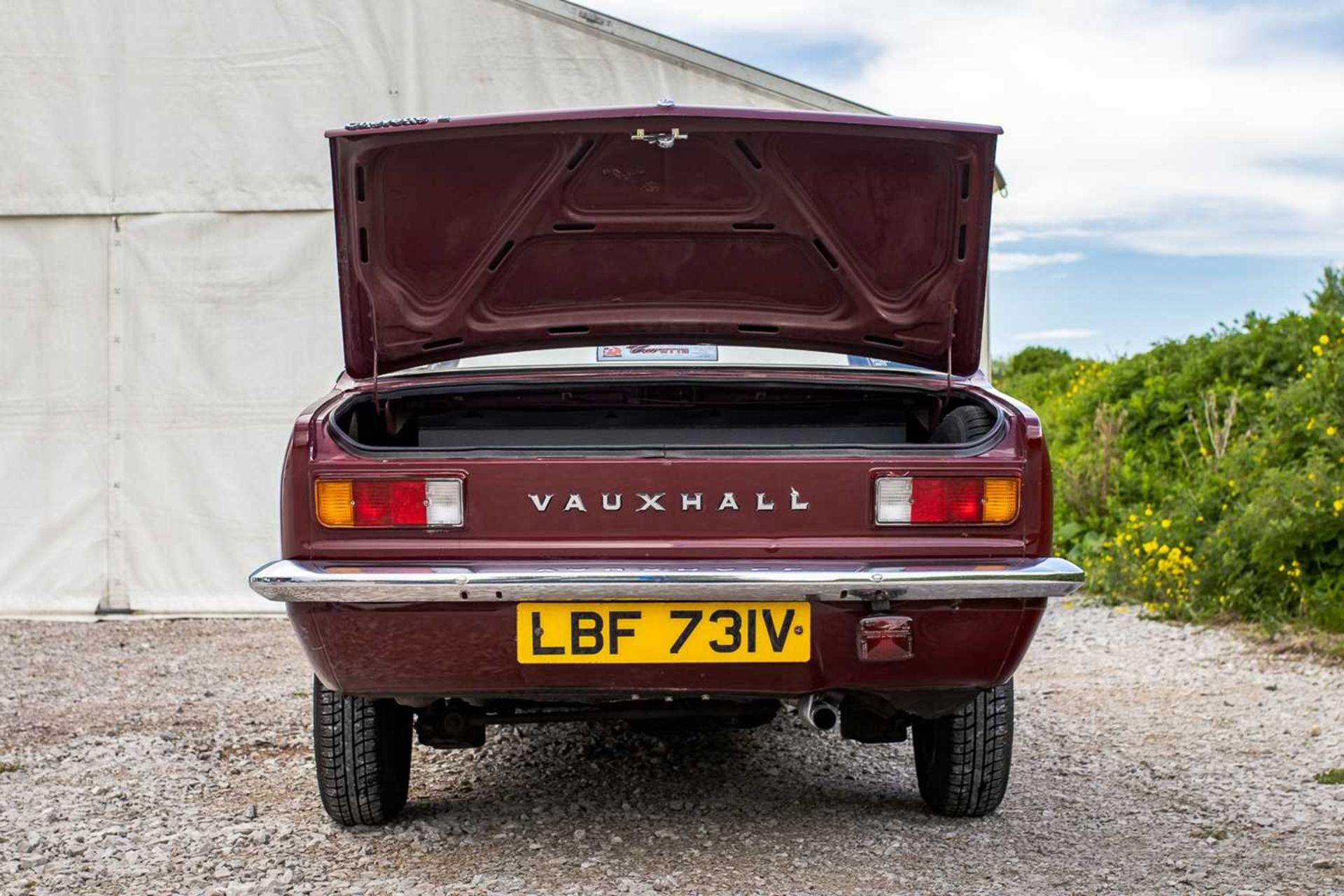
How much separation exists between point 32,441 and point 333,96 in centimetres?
272

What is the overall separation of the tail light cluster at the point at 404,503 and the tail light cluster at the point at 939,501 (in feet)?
3.09

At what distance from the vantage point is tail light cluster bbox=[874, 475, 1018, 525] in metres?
3.11

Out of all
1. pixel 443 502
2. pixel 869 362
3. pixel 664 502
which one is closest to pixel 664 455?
pixel 664 502

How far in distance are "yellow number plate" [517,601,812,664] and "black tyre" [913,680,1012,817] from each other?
0.66 m

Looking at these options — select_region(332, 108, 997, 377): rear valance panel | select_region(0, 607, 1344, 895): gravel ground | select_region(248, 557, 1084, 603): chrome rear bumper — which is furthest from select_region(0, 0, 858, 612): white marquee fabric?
select_region(248, 557, 1084, 603): chrome rear bumper

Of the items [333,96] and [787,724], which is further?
[333,96]

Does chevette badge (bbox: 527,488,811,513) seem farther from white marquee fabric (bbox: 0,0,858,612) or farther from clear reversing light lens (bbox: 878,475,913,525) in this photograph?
white marquee fabric (bbox: 0,0,858,612)

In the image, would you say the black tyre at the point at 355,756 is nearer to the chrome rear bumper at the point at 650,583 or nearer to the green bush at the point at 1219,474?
the chrome rear bumper at the point at 650,583

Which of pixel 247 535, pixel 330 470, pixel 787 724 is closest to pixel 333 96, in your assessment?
pixel 247 535

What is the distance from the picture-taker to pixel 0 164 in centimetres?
834

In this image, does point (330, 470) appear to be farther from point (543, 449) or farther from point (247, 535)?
point (247, 535)

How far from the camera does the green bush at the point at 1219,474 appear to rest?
6.89 m

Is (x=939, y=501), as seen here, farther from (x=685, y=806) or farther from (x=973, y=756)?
(x=685, y=806)

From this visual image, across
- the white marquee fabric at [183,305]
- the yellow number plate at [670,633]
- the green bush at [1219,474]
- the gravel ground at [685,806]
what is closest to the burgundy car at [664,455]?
the yellow number plate at [670,633]
